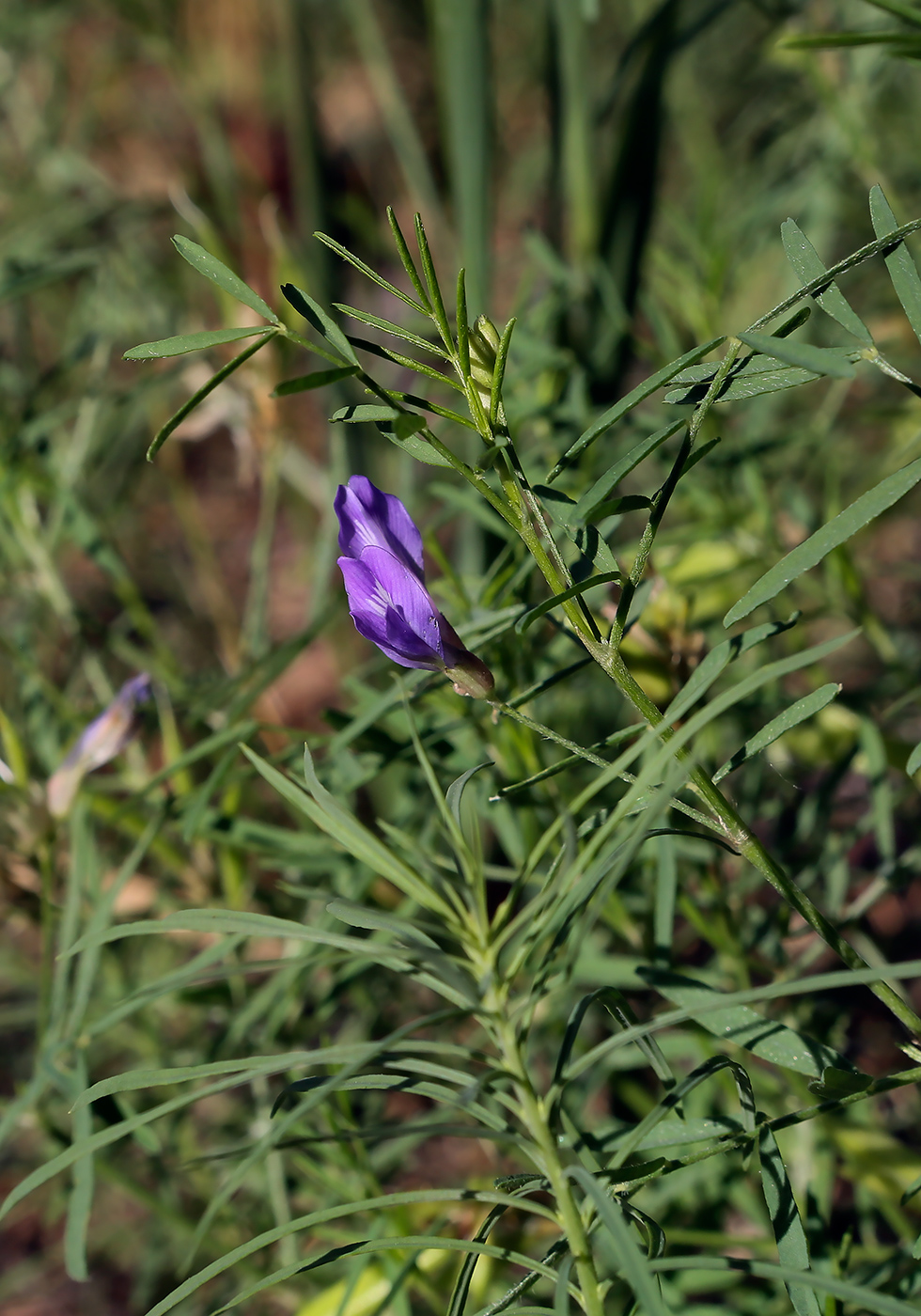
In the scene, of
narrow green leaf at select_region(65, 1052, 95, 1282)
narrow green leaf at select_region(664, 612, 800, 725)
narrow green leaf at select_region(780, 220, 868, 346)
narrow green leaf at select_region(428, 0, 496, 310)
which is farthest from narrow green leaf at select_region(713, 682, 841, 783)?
narrow green leaf at select_region(428, 0, 496, 310)

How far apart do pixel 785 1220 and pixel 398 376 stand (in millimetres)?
1260

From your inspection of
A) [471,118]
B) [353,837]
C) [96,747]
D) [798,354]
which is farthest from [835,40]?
[471,118]

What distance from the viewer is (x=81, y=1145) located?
1.14 ft

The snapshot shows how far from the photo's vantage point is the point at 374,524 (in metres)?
0.39

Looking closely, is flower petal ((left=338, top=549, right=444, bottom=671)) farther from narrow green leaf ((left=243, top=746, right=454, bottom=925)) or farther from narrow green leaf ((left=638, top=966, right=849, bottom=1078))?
narrow green leaf ((left=638, top=966, right=849, bottom=1078))

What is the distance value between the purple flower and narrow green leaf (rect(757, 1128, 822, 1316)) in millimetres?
202

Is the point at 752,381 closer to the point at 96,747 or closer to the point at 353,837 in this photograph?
the point at 353,837

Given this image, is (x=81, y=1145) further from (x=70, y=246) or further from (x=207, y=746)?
(x=70, y=246)

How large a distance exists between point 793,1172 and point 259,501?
1.69 m

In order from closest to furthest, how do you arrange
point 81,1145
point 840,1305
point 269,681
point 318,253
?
1. point 81,1145
2. point 840,1305
3. point 269,681
4. point 318,253

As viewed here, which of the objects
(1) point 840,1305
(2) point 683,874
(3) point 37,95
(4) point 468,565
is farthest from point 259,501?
(1) point 840,1305

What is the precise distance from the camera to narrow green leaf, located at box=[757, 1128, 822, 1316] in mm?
377

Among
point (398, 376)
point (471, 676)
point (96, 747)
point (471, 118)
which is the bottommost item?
point (398, 376)

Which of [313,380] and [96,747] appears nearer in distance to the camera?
[313,380]
